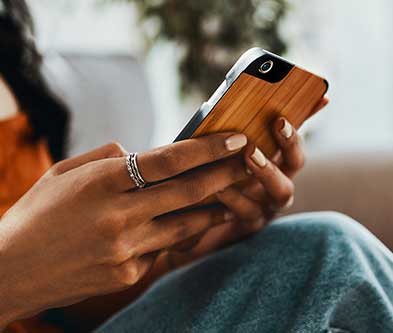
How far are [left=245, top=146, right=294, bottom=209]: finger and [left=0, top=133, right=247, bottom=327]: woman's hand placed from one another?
52 millimetres

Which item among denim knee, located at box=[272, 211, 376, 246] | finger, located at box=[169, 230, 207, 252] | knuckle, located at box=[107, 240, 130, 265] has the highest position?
knuckle, located at box=[107, 240, 130, 265]

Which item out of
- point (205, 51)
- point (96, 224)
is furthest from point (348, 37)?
point (96, 224)

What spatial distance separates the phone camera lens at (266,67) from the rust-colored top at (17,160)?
1.39 ft

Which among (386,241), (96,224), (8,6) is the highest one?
(8,6)

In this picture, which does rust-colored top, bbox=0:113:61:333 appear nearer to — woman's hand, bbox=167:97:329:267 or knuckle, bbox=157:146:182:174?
woman's hand, bbox=167:97:329:267

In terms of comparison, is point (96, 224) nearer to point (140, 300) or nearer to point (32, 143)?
point (140, 300)

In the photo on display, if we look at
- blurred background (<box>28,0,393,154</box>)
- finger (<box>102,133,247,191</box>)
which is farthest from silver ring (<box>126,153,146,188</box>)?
blurred background (<box>28,0,393,154</box>)

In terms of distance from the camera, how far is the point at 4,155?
31.8 inches

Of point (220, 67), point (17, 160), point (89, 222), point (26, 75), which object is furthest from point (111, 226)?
point (220, 67)

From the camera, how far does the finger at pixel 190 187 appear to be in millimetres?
484

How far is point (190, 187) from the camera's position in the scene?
19.8 inches

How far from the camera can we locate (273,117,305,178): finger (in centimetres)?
59

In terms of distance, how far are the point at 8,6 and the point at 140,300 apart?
0.51 m

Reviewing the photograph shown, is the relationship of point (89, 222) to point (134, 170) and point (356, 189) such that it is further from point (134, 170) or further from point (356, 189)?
point (356, 189)
